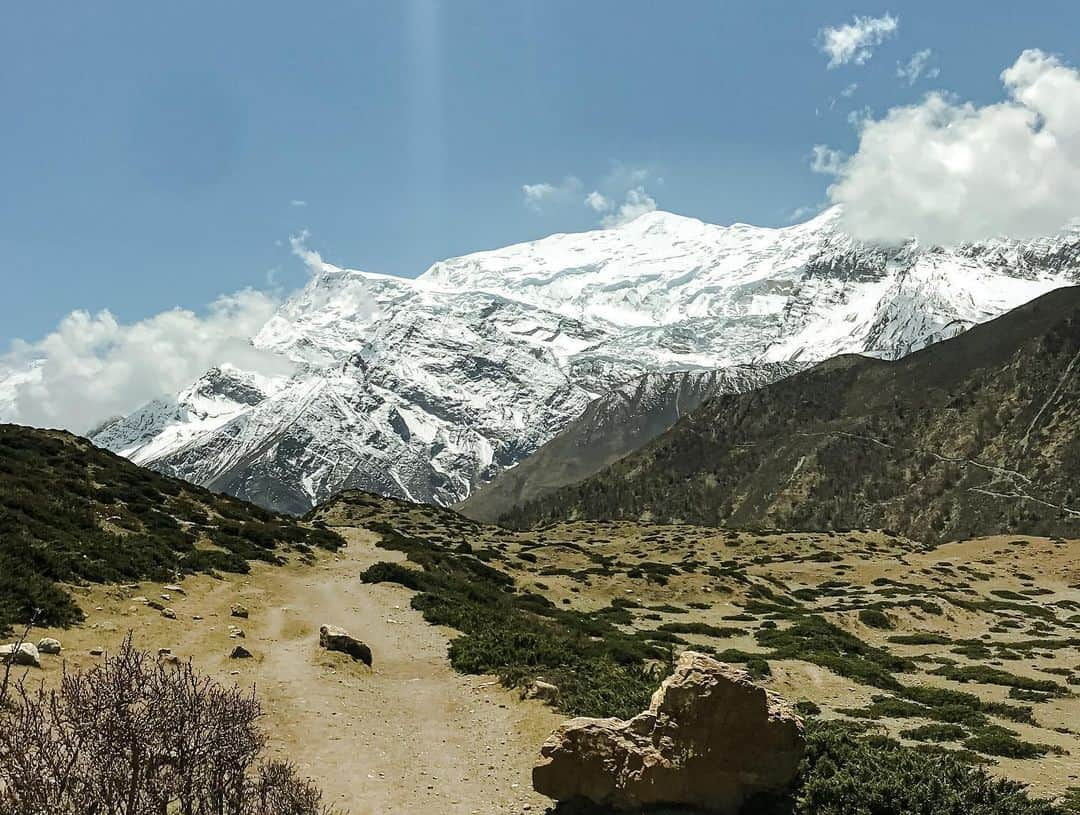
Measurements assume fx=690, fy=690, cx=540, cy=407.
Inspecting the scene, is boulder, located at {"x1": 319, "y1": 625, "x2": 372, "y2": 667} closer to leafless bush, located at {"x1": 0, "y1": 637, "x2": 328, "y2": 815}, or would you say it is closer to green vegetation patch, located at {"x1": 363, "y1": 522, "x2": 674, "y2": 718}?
green vegetation patch, located at {"x1": 363, "y1": 522, "x2": 674, "y2": 718}

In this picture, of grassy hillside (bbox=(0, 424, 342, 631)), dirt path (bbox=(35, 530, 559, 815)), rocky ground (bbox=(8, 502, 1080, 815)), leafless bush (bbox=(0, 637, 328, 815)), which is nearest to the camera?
leafless bush (bbox=(0, 637, 328, 815))

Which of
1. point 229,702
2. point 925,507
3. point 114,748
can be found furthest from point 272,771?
point 925,507

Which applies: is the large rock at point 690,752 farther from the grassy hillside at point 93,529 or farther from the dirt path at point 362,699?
the grassy hillside at point 93,529

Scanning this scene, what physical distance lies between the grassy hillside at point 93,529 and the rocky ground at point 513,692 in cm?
141

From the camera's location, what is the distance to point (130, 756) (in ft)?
21.5

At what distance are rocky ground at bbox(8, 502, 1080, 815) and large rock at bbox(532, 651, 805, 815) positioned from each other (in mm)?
1405

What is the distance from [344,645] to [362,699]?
350 centimetres

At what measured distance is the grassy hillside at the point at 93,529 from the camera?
2103 cm

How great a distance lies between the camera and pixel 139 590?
24.2m

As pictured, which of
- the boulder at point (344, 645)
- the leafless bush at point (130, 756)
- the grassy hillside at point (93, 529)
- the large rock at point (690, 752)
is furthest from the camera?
the boulder at point (344, 645)

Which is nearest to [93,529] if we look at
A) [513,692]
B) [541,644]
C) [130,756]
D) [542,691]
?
[541,644]

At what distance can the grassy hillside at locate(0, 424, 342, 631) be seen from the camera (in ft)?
69.0

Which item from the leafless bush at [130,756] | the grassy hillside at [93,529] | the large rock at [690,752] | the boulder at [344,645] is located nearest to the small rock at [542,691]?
the large rock at [690,752]

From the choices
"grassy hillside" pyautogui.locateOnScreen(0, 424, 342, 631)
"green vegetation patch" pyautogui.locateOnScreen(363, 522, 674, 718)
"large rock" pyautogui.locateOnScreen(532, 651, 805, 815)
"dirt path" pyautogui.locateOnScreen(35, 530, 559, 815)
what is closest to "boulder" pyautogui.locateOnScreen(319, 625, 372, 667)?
"dirt path" pyautogui.locateOnScreen(35, 530, 559, 815)
